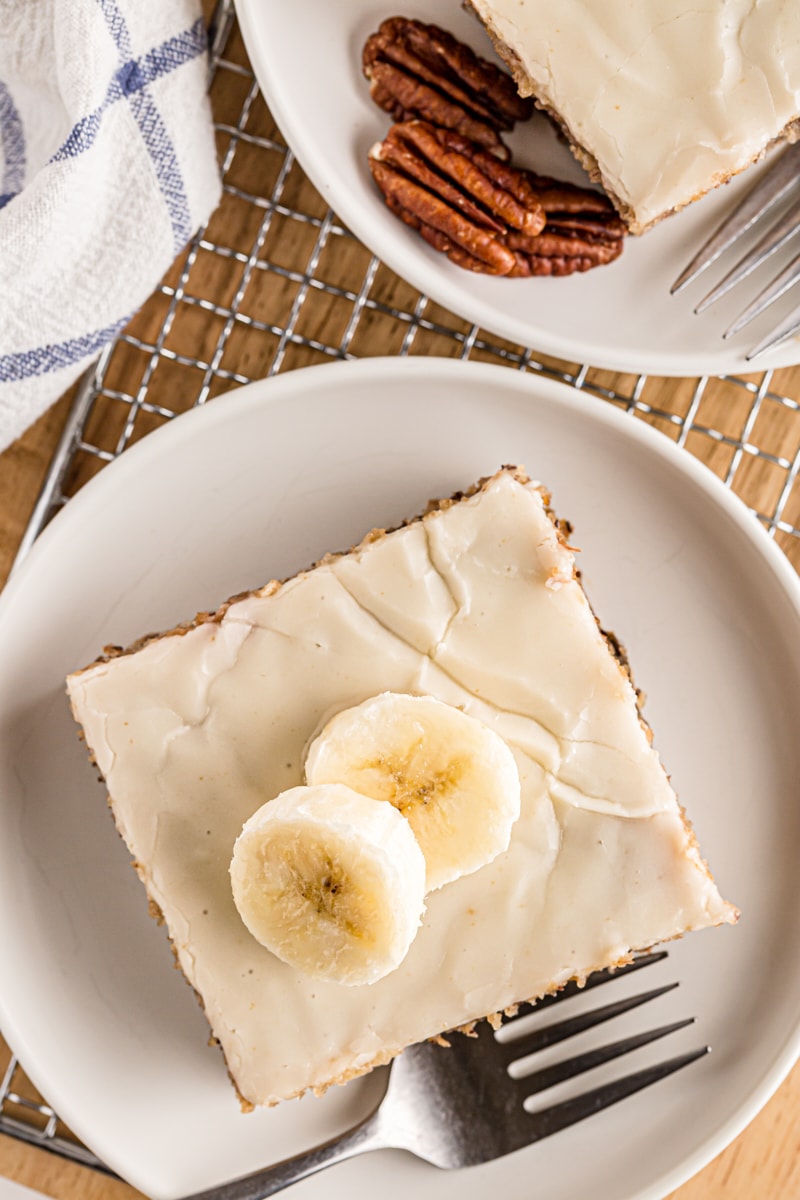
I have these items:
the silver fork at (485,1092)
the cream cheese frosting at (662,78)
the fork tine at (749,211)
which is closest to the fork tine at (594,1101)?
the silver fork at (485,1092)

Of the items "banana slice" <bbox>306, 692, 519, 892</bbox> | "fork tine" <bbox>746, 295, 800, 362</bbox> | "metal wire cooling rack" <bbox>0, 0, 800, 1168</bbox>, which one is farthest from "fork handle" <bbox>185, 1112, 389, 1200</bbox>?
"fork tine" <bbox>746, 295, 800, 362</bbox>

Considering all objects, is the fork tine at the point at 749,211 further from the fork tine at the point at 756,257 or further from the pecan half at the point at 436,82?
the pecan half at the point at 436,82

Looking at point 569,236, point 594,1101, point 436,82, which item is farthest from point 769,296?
point 594,1101

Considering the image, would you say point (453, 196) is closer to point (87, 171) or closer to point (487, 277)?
point (487, 277)

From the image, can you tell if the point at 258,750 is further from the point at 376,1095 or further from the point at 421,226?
the point at 421,226

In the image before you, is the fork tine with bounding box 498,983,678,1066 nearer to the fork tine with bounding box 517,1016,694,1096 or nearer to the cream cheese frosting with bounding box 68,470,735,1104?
the fork tine with bounding box 517,1016,694,1096
